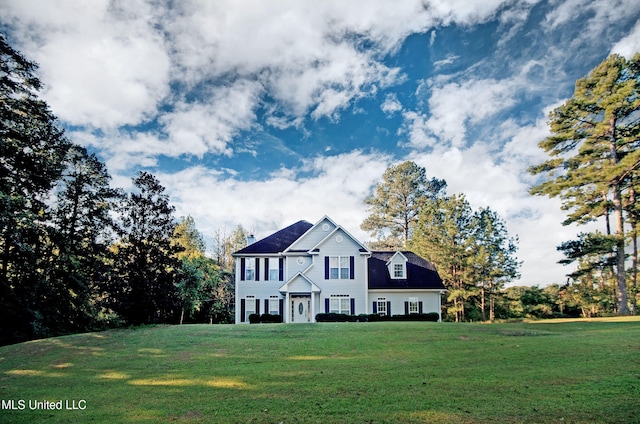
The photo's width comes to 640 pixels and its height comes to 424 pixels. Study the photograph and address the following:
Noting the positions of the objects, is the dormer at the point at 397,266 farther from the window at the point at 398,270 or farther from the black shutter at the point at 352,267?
the black shutter at the point at 352,267

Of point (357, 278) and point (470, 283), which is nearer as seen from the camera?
point (357, 278)

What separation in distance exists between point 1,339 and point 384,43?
81.0 ft

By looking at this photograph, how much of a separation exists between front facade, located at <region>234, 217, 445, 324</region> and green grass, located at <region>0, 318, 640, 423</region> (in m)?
Answer: 10.7

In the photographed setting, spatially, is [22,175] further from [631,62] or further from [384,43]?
[631,62]

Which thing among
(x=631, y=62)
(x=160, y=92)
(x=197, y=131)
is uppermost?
(x=631, y=62)

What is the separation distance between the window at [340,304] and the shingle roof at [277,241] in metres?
5.42

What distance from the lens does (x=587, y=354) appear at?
1098 centimetres

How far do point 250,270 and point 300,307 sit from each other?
15.2 feet

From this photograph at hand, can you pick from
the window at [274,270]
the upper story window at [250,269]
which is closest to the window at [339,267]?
the window at [274,270]

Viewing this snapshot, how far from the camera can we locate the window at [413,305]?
2741 cm

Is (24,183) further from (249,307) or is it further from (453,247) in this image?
(453,247)

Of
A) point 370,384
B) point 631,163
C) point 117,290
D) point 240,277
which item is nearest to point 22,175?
point 117,290

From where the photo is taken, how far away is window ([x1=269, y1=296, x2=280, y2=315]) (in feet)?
89.8

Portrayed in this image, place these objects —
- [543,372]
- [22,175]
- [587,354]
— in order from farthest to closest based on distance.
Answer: [22,175]
[587,354]
[543,372]
